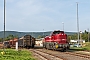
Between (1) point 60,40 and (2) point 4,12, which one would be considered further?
(1) point 60,40

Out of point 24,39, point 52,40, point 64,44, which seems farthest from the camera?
point 24,39

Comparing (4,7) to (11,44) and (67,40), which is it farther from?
(11,44)

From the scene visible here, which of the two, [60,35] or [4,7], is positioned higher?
[4,7]

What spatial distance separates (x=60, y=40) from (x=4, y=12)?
10.1 metres

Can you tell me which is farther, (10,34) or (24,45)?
(10,34)

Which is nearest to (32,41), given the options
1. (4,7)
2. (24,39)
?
(24,39)

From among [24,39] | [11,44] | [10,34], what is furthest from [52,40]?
[10,34]

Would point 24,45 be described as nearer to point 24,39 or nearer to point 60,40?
point 24,39

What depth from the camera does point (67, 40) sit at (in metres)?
38.6

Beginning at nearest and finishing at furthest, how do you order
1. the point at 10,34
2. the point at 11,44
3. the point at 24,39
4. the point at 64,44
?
the point at 64,44 → the point at 24,39 → the point at 11,44 → the point at 10,34

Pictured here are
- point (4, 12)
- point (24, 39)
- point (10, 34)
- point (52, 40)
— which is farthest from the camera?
point (10, 34)

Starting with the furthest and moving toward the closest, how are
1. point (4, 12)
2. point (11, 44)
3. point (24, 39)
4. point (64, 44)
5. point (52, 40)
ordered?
point (11, 44) → point (24, 39) → point (52, 40) → point (64, 44) → point (4, 12)

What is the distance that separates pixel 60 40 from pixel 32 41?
20.4 m

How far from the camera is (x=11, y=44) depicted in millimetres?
70000
